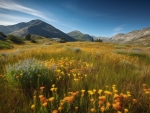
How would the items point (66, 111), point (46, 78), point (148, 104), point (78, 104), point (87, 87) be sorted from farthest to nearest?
1. point (46, 78)
2. point (87, 87)
3. point (148, 104)
4. point (78, 104)
5. point (66, 111)

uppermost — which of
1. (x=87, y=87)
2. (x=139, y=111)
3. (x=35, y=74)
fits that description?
(x=35, y=74)

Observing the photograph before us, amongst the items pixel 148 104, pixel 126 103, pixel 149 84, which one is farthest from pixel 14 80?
pixel 149 84

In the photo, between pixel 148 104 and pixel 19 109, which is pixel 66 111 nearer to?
pixel 19 109

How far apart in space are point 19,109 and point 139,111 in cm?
200

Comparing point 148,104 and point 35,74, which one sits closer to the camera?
point 148,104

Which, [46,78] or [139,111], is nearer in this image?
[139,111]

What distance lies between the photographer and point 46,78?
3.06 metres

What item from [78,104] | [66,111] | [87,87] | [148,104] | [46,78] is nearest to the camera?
[66,111]

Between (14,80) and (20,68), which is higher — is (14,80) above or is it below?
below

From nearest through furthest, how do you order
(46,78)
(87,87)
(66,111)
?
(66,111) → (87,87) → (46,78)

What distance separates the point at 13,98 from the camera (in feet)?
7.47

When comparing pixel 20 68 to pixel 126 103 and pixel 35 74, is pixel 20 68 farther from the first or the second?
pixel 126 103

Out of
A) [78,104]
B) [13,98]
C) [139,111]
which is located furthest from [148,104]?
[13,98]

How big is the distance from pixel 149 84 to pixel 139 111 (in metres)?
1.32
